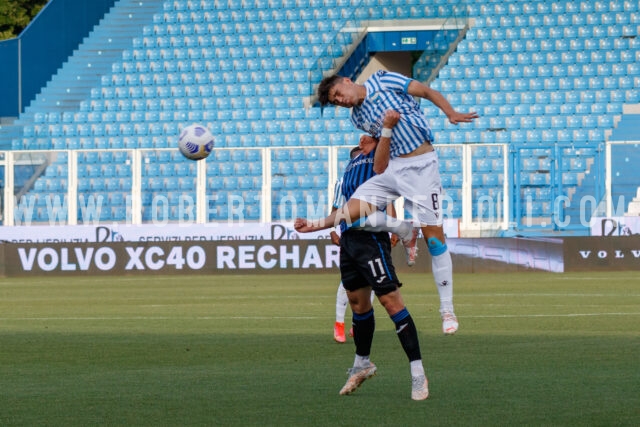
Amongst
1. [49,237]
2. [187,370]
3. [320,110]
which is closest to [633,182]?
[320,110]

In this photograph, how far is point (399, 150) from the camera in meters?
9.29

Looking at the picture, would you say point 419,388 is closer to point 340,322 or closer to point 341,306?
point 340,322

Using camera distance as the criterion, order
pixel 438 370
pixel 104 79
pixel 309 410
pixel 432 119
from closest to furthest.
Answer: pixel 309 410 < pixel 438 370 < pixel 432 119 < pixel 104 79

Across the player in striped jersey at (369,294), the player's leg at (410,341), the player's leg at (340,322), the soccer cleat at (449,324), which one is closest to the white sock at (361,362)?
the player in striped jersey at (369,294)

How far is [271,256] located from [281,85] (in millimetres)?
10044

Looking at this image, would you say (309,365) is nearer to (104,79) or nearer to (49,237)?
(49,237)

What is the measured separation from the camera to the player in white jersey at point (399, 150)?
851cm

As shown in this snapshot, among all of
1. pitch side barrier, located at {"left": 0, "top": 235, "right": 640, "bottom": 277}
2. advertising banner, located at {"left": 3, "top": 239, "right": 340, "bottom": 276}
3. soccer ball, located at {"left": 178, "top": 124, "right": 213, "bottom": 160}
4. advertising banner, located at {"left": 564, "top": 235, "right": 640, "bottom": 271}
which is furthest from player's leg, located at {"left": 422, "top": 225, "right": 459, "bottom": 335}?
advertising banner, located at {"left": 564, "top": 235, "right": 640, "bottom": 271}

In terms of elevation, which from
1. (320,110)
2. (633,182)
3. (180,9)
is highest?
(180,9)

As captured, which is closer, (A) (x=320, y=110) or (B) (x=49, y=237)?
(B) (x=49, y=237)

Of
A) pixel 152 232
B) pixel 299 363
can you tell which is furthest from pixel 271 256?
pixel 299 363

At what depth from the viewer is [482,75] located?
3512 centimetres

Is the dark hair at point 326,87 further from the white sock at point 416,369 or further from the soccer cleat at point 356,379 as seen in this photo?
the white sock at point 416,369

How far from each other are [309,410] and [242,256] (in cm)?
2038
